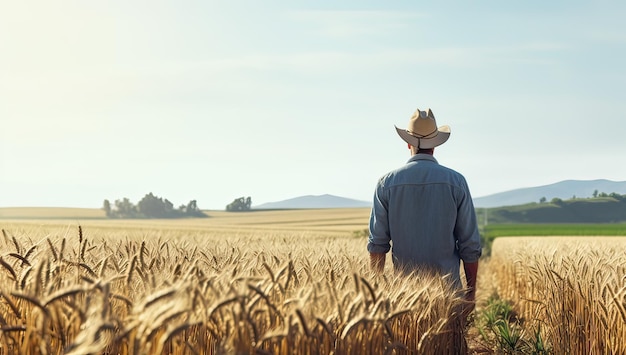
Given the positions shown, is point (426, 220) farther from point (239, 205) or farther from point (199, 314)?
point (239, 205)

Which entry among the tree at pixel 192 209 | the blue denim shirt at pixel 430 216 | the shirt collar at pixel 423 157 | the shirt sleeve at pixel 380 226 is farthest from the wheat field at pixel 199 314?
the tree at pixel 192 209

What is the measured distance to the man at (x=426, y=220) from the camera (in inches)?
197

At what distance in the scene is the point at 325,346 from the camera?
2.89 metres

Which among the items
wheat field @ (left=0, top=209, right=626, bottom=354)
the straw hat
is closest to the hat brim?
the straw hat

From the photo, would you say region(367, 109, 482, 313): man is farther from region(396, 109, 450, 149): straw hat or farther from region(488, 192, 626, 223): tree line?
region(488, 192, 626, 223): tree line

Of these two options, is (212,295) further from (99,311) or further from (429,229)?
(429,229)

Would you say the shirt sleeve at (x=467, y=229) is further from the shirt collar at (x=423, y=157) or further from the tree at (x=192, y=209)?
the tree at (x=192, y=209)

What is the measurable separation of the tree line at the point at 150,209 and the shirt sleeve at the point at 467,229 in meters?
58.0

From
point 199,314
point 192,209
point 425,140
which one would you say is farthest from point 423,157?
point 192,209

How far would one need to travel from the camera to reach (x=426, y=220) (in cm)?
503

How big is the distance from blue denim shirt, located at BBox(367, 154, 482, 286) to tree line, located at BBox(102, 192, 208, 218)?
57940 mm

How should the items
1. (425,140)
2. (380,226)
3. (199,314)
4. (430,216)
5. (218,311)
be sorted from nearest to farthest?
1. (199,314)
2. (218,311)
3. (430,216)
4. (380,226)
5. (425,140)

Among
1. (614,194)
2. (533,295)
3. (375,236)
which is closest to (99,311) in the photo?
(375,236)

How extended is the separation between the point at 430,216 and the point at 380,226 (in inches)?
15.2
